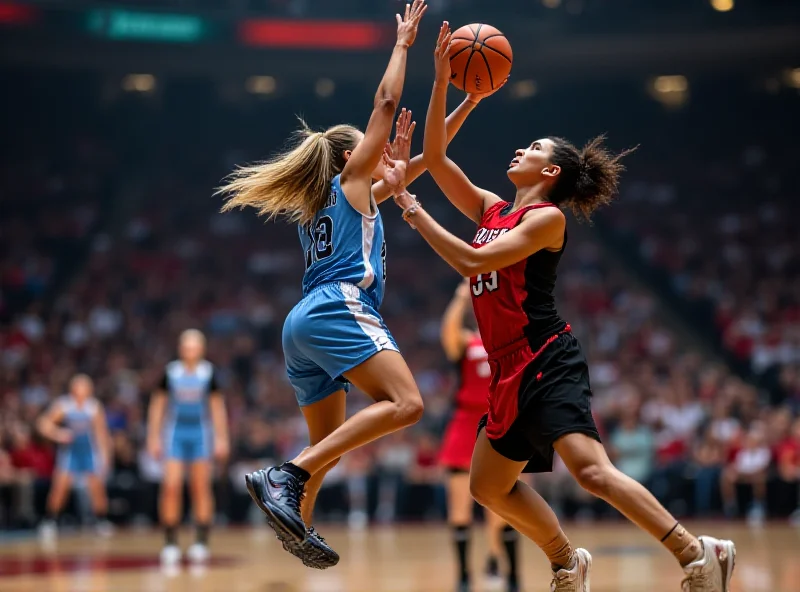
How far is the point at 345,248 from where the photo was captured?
457 cm

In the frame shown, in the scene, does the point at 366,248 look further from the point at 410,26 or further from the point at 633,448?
the point at 633,448

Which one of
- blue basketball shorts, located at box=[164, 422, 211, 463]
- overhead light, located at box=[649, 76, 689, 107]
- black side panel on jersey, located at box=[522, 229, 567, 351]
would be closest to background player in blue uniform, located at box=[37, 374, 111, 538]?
blue basketball shorts, located at box=[164, 422, 211, 463]

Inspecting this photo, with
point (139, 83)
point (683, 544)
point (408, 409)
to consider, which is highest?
point (139, 83)

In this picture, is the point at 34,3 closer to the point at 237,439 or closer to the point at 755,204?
the point at 237,439

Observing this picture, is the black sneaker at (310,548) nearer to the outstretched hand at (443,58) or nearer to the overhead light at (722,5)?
the outstretched hand at (443,58)

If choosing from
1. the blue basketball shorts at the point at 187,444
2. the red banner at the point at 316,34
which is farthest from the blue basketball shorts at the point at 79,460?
the red banner at the point at 316,34

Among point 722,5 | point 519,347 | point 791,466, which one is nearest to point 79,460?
point 791,466

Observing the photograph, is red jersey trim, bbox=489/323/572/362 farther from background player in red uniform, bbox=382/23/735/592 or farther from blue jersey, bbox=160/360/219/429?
blue jersey, bbox=160/360/219/429

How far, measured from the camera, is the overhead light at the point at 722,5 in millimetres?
18828

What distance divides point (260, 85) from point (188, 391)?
1417 cm

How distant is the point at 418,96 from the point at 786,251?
841cm

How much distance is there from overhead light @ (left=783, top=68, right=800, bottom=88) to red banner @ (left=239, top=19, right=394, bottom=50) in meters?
8.33

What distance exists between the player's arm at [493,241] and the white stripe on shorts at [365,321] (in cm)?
42

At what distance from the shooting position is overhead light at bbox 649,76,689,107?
22.5 m
